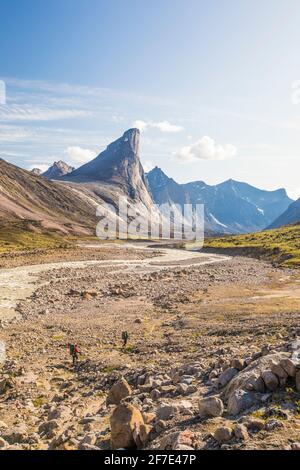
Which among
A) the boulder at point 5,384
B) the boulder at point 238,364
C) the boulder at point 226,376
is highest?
the boulder at point 238,364

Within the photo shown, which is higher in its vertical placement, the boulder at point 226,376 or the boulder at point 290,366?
the boulder at point 290,366

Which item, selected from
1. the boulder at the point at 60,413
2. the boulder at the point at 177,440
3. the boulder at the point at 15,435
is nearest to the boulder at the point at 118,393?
the boulder at the point at 60,413

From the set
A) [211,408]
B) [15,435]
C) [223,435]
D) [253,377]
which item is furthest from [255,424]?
[15,435]

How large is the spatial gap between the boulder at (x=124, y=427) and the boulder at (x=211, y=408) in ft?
7.81

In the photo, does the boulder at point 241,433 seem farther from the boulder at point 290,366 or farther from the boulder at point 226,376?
the boulder at point 226,376

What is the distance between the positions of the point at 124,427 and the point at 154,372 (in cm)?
942

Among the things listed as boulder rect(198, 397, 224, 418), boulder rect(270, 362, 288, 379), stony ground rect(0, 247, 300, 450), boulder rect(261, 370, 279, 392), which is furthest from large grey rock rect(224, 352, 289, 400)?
boulder rect(198, 397, 224, 418)

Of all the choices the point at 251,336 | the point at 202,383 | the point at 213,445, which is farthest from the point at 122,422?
the point at 251,336

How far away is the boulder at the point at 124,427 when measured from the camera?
14.3 metres

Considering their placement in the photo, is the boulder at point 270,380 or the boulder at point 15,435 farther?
the boulder at point 15,435

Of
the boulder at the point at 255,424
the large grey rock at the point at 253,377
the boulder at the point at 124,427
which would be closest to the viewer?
the boulder at the point at 255,424

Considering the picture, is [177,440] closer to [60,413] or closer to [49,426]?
[49,426]

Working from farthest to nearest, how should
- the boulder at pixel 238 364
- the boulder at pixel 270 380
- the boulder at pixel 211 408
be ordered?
the boulder at pixel 238 364 < the boulder at pixel 270 380 < the boulder at pixel 211 408

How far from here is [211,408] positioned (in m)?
15.4
